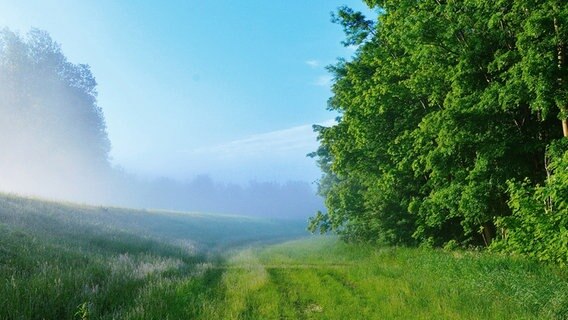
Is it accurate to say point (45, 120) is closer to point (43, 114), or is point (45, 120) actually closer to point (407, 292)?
point (43, 114)

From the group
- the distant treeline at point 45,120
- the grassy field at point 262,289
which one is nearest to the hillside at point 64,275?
the grassy field at point 262,289

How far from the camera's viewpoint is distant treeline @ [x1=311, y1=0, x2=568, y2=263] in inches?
493

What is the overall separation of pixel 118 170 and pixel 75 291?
4959 inches

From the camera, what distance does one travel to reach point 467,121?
15.2 meters

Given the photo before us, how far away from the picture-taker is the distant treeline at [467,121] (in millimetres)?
12531

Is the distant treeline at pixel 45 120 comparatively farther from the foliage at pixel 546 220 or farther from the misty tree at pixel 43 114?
the foliage at pixel 546 220

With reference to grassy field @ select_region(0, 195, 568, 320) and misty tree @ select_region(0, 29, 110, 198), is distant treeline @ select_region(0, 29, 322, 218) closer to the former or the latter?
misty tree @ select_region(0, 29, 110, 198)

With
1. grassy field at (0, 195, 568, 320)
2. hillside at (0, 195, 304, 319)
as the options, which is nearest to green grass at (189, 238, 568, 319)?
grassy field at (0, 195, 568, 320)

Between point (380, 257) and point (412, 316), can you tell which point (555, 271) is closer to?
point (412, 316)

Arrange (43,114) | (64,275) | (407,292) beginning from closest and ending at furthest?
(64,275) < (407,292) < (43,114)

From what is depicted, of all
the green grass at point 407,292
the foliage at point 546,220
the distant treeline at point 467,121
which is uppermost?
the distant treeline at point 467,121

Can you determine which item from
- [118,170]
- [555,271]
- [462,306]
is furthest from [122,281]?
[118,170]

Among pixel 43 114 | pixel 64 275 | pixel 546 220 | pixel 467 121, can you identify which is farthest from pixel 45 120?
pixel 546 220

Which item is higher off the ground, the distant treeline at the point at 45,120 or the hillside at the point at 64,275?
the distant treeline at the point at 45,120
